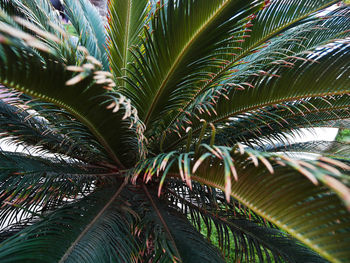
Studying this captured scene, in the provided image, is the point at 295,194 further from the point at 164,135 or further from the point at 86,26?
the point at 86,26

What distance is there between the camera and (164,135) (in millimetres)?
1187

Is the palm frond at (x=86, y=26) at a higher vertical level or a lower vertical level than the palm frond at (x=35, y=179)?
higher

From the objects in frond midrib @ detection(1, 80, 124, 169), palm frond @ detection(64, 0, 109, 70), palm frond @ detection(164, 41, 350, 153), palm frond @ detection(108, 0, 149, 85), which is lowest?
frond midrib @ detection(1, 80, 124, 169)

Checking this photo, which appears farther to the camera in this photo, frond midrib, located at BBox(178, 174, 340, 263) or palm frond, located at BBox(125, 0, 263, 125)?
palm frond, located at BBox(125, 0, 263, 125)

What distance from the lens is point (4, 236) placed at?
125 centimetres

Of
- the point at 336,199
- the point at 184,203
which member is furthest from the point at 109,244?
the point at 336,199

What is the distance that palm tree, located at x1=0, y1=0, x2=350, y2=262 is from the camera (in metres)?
0.66

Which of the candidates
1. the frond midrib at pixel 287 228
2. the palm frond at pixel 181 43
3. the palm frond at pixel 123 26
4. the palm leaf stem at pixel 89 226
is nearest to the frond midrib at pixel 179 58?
the palm frond at pixel 181 43

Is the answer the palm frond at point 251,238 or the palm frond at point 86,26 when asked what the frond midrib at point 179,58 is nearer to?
the palm frond at point 251,238

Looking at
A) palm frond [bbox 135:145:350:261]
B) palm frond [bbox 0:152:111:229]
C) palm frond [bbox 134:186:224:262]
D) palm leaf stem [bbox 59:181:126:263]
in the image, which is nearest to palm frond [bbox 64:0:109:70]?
palm frond [bbox 0:152:111:229]

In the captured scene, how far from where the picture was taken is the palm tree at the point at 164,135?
25.8 inches

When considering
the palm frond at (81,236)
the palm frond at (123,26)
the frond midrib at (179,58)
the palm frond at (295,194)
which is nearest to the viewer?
the palm frond at (295,194)

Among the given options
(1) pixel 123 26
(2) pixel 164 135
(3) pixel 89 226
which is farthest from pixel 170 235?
(1) pixel 123 26

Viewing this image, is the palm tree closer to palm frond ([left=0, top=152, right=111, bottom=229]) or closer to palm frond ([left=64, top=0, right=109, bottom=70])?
palm frond ([left=0, top=152, right=111, bottom=229])
